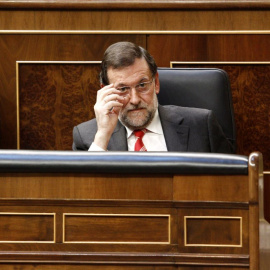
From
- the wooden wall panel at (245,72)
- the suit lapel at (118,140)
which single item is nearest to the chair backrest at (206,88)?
the suit lapel at (118,140)

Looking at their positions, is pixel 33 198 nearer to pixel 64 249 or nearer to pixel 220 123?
pixel 64 249

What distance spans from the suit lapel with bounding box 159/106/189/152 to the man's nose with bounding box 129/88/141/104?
7cm

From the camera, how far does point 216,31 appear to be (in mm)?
1720

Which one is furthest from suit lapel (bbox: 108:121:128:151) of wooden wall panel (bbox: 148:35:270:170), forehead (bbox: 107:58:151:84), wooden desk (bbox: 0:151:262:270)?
wooden desk (bbox: 0:151:262:270)

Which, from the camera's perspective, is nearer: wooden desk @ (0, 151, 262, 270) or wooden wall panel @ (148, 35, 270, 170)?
wooden desk @ (0, 151, 262, 270)

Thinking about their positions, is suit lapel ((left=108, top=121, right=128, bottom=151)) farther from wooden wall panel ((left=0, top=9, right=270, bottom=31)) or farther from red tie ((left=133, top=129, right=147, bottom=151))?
wooden wall panel ((left=0, top=9, right=270, bottom=31))

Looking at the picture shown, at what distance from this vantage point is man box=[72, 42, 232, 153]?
1.45m

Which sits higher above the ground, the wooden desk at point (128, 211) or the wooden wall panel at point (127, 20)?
the wooden wall panel at point (127, 20)

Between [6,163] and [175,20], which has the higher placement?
[175,20]

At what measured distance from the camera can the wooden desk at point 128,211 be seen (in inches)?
34.7

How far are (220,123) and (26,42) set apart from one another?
0.63 meters

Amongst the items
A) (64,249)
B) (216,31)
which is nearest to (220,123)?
(216,31)

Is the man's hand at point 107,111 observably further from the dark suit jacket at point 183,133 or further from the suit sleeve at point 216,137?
the suit sleeve at point 216,137

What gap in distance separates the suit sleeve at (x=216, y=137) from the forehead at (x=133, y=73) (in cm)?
18
